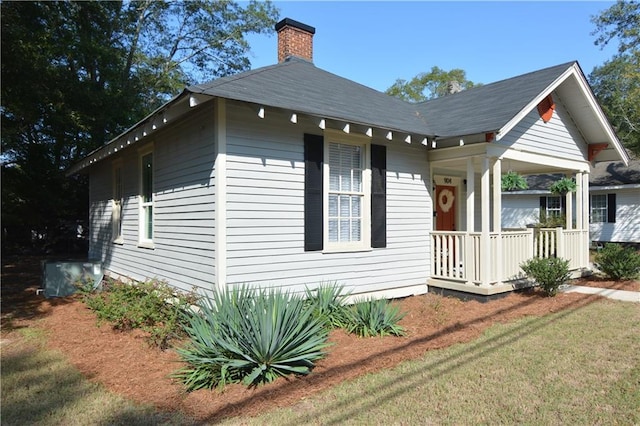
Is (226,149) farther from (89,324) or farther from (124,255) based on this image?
(124,255)

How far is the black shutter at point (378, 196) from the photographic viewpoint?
24.3 feet

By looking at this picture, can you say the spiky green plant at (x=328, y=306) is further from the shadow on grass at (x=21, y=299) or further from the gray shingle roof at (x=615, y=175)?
the gray shingle roof at (x=615, y=175)

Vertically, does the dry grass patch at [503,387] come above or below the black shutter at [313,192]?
below

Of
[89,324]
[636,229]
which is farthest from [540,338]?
[636,229]

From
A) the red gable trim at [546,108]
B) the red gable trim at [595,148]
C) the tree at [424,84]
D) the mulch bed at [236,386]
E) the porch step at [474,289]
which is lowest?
the mulch bed at [236,386]

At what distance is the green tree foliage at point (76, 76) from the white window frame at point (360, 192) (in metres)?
6.17

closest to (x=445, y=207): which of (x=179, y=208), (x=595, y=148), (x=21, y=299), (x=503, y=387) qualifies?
(x=595, y=148)

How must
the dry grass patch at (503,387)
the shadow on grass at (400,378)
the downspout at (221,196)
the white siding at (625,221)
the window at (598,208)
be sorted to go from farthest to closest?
the window at (598,208), the white siding at (625,221), the downspout at (221,196), the shadow on grass at (400,378), the dry grass patch at (503,387)

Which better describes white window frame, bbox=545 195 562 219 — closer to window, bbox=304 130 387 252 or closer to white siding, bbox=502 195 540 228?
white siding, bbox=502 195 540 228

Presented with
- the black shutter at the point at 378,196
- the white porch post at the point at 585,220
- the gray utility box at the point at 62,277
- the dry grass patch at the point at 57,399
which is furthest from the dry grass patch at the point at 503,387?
the gray utility box at the point at 62,277

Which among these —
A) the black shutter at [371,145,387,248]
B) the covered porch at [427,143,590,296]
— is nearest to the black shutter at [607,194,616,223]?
the covered porch at [427,143,590,296]

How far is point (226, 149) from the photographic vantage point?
572cm

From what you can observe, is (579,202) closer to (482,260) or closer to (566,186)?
(566,186)

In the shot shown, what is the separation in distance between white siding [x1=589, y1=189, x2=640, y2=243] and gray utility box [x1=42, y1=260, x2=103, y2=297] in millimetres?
20983
